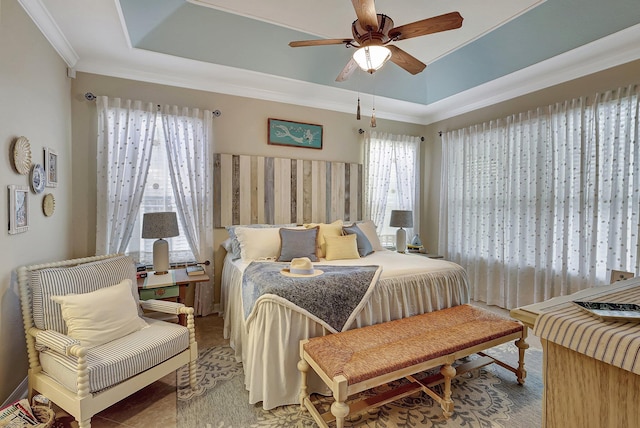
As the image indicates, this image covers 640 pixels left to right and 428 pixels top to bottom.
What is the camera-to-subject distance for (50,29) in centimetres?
229

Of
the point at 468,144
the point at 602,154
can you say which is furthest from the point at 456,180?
the point at 602,154

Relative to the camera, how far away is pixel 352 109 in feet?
13.8

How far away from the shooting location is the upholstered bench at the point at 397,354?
160 cm

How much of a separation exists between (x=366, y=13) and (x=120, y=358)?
2.42 m

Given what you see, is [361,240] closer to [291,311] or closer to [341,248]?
[341,248]

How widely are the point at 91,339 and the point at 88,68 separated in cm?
266

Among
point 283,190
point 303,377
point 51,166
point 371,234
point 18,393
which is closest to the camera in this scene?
point 303,377

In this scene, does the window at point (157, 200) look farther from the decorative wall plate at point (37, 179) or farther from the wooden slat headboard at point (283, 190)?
the decorative wall plate at point (37, 179)

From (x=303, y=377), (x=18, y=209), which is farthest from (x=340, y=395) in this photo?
(x=18, y=209)

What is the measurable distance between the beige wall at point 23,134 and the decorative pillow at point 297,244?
1920 mm

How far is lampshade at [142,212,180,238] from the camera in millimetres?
2672

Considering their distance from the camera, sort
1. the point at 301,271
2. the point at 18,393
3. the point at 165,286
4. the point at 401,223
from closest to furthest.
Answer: the point at 18,393, the point at 301,271, the point at 165,286, the point at 401,223

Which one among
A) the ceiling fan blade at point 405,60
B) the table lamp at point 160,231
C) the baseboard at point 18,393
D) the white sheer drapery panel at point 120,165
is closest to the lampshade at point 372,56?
the ceiling fan blade at point 405,60

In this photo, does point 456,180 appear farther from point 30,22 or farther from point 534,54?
point 30,22
